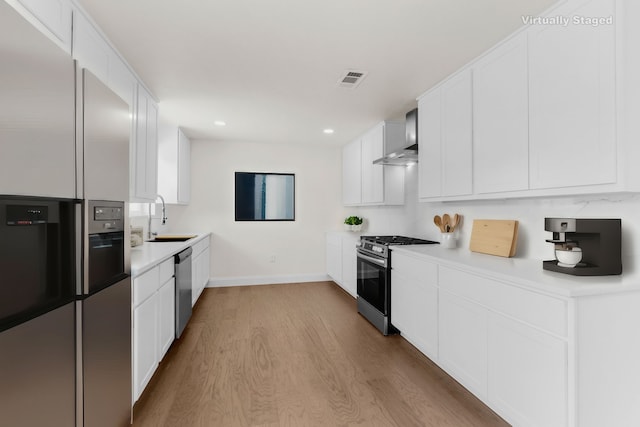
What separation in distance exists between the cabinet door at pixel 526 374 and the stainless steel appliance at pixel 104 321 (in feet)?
6.81

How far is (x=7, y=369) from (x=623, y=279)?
2.55 meters

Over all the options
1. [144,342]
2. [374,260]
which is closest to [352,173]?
[374,260]

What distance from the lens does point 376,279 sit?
3.34 metres

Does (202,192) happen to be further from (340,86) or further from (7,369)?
(7,369)

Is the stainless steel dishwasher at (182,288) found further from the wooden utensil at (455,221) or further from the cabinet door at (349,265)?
the wooden utensil at (455,221)

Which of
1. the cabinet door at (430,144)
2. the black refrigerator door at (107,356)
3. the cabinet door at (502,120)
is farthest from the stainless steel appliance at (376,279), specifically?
the black refrigerator door at (107,356)

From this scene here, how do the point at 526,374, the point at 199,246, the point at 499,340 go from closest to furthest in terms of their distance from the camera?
1. the point at 526,374
2. the point at 499,340
3. the point at 199,246

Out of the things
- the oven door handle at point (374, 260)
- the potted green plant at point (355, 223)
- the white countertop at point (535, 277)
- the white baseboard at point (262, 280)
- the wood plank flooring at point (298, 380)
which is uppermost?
the potted green plant at point (355, 223)

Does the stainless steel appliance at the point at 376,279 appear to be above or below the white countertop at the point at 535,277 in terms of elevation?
below

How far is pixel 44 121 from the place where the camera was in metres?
1.01

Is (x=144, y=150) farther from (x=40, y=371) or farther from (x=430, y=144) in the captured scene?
(x=430, y=144)

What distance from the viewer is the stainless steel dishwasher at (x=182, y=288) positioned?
2.88m

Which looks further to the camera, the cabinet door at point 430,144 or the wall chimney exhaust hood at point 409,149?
the wall chimney exhaust hood at point 409,149

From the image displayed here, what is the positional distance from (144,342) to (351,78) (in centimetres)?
260
